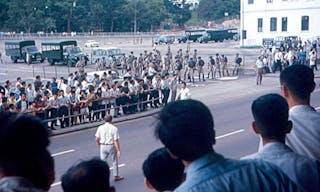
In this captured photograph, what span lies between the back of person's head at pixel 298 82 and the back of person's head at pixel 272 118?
2.33 feet

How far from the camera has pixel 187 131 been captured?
2.50 meters

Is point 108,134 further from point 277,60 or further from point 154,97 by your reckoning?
point 277,60

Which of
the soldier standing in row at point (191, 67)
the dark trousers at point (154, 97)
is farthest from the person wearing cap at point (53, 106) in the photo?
the soldier standing in row at point (191, 67)

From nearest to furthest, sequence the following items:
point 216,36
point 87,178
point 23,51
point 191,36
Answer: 1. point 87,178
2. point 23,51
3. point 191,36
4. point 216,36

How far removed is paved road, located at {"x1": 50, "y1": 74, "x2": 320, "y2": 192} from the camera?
11094 millimetres

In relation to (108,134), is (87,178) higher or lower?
higher

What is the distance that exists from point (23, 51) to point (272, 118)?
148 ft

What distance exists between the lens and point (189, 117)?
253cm

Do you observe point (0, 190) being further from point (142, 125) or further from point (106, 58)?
point (106, 58)

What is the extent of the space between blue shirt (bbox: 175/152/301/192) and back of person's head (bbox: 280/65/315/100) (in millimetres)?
1704

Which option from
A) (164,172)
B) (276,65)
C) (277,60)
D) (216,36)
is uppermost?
(216,36)

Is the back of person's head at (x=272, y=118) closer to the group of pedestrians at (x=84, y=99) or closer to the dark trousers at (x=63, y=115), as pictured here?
the group of pedestrians at (x=84, y=99)

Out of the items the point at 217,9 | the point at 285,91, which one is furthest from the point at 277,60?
the point at 217,9

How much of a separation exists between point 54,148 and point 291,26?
149 feet
